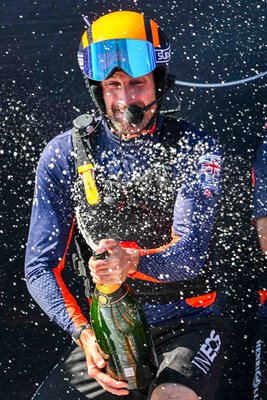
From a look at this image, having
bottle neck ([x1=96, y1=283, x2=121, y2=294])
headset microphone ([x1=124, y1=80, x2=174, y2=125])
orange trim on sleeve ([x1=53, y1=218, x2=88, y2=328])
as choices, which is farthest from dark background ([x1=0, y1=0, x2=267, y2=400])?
bottle neck ([x1=96, y1=283, x2=121, y2=294])

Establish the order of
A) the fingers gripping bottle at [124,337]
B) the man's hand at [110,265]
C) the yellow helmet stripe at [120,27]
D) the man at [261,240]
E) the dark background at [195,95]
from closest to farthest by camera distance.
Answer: the man's hand at [110,265] → the fingers gripping bottle at [124,337] → the yellow helmet stripe at [120,27] → the man at [261,240] → the dark background at [195,95]

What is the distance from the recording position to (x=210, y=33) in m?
4.59

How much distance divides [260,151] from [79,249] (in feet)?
3.29

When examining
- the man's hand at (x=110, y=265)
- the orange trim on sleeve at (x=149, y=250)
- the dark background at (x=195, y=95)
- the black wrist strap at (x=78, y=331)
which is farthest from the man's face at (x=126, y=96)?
the black wrist strap at (x=78, y=331)

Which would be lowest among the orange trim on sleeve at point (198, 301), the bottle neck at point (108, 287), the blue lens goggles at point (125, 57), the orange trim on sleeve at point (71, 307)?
the orange trim on sleeve at point (198, 301)

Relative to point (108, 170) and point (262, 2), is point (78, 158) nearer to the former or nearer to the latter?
point (108, 170)

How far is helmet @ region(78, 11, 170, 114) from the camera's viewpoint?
13.2 ft

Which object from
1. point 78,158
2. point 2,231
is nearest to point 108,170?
point 78,158

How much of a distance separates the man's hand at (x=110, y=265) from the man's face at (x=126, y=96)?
2.33ft

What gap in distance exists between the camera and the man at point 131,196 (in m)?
3.96

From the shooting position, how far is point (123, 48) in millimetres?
4039

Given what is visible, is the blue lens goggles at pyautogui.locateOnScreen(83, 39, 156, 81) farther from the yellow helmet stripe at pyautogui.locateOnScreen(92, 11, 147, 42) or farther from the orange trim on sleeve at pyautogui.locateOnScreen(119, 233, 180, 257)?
the orange trim on sleeve at pyautogui.locateOnScreen(119, 233, 180, 257)

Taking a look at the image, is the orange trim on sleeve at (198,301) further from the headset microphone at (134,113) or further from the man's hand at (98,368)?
the headset microphone at (134,113)

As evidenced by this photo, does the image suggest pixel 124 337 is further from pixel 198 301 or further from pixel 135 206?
pixel 135 206
